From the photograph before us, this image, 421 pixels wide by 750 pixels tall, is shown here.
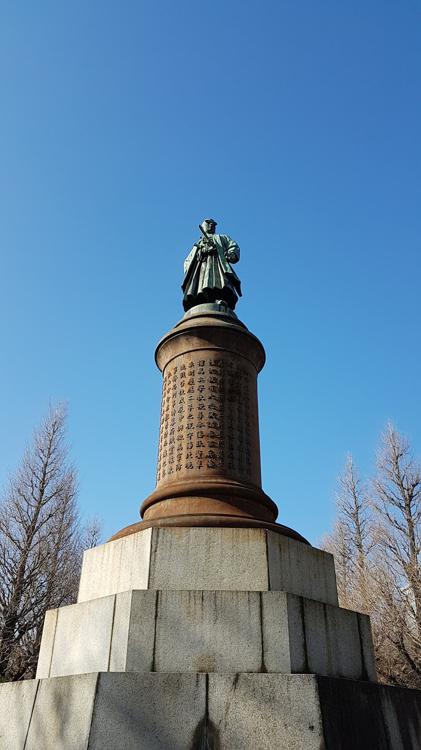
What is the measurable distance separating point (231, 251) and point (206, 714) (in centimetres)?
673

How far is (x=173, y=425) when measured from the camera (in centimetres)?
655

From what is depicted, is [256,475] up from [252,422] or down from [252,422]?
down

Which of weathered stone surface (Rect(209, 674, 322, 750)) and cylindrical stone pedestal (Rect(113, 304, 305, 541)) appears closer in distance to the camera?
weathered stone surface (Rect(209, 674, 322, 750))

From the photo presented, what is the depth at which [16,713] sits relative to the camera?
4.50 m

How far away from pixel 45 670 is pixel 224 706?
232 cm

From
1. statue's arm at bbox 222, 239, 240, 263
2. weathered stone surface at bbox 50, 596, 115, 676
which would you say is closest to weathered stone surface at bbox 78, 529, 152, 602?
weathered stone surface at bbox 50, 596, 115, 676

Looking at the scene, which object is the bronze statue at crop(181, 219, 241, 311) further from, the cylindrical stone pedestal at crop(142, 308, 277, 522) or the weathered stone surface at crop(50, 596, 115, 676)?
the weathered stone surface at crop(50, 596, 115, 676)

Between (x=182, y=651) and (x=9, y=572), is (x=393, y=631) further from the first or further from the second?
(x=182, y=651)

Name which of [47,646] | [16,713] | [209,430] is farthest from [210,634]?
[209,430]

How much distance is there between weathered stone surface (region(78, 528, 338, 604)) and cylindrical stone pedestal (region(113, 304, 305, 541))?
0.96ft

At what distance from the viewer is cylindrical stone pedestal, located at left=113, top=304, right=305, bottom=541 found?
5.68 meters

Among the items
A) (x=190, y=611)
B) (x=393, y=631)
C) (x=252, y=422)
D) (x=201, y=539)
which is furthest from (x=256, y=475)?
(x=393, y=631)

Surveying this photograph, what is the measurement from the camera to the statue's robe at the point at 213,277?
8227 mm

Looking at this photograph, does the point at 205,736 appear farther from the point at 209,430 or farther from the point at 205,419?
the point at 205,419
